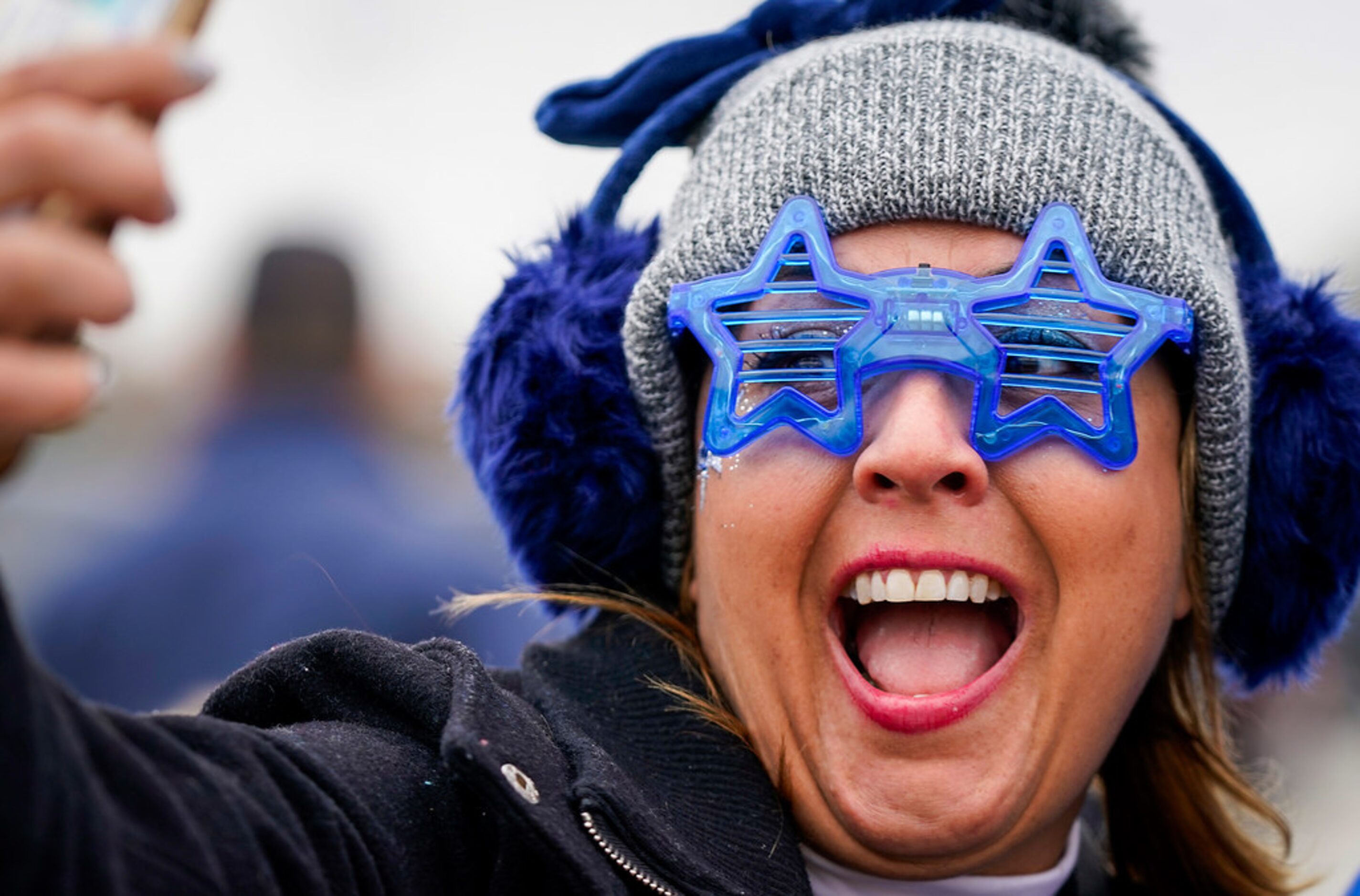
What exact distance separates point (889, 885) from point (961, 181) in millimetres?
1082

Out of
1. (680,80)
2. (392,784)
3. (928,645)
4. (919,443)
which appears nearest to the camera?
(392,784)

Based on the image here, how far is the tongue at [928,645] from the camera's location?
1892mm

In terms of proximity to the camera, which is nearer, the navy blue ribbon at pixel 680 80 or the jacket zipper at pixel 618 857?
the jacket zipper at pixel 618 857

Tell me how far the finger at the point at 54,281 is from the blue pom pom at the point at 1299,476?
1.91m

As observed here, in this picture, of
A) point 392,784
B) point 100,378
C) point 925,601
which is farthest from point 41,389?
point 925,601

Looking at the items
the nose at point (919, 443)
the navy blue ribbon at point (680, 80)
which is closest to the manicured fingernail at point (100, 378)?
the nose at point (919, 443)

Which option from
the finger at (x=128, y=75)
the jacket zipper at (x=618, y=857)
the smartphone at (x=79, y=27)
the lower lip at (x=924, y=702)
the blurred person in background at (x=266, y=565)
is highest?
the smartphone at (x=79, y=27)

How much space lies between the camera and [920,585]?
1.79 m

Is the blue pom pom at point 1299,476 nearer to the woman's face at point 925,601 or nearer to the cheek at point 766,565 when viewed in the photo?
the woman's face at point 925,601

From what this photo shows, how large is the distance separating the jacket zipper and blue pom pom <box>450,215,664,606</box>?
2.27ft

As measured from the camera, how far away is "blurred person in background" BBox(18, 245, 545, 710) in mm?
3086

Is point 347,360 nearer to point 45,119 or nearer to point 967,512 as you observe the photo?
point 967,512

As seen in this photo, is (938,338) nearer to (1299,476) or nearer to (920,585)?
(920,585)

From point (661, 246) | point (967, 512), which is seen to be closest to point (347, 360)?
point (661, 246)
